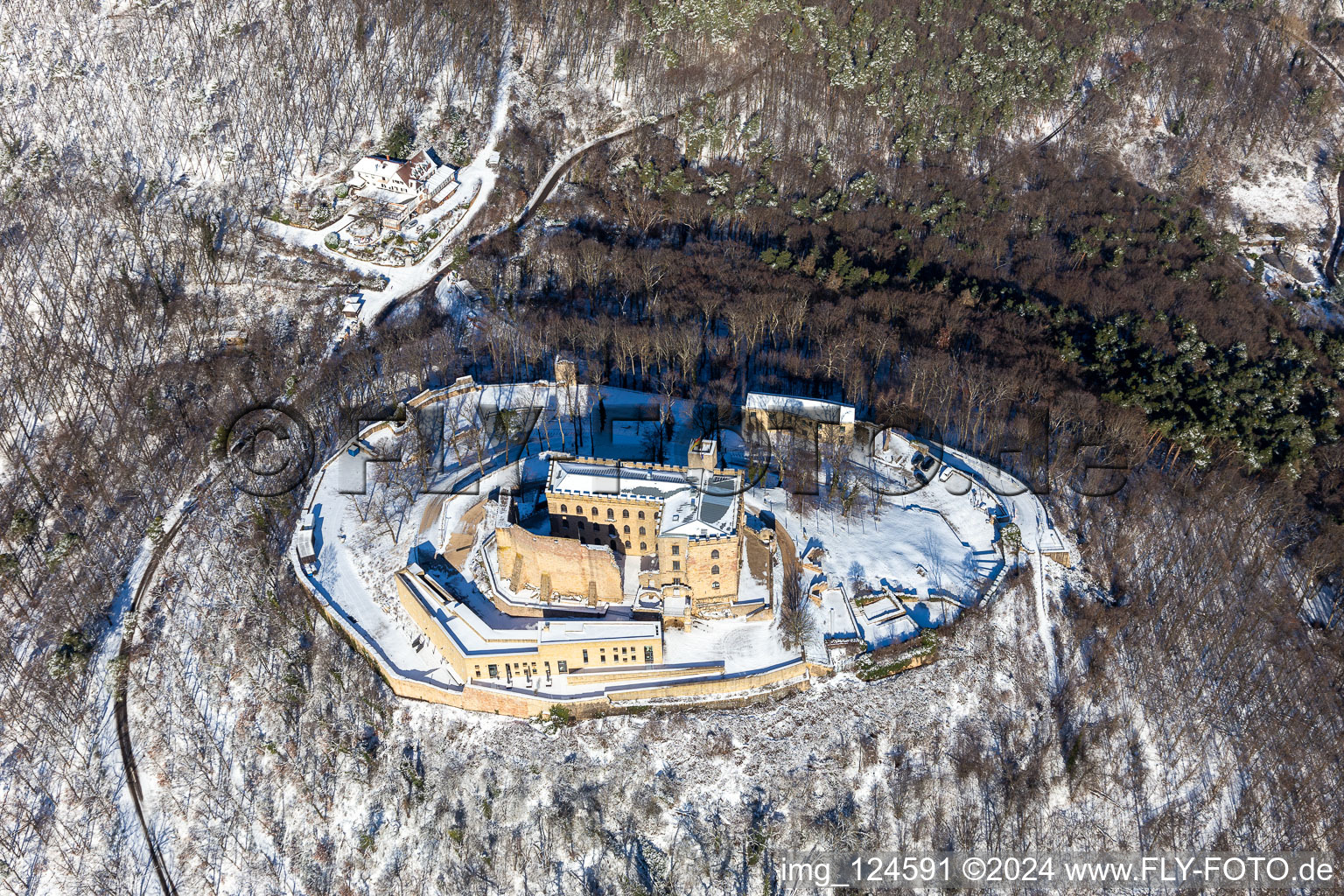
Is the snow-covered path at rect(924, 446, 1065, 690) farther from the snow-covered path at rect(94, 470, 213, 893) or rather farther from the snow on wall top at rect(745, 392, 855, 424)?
the snow-covered path at rect(94, 470, 213, 893)

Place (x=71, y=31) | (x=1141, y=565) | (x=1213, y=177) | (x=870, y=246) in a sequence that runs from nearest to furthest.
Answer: (x=1141, y=565), (x=870, y=246), (x=1213, y=177), (x=71, y=31)

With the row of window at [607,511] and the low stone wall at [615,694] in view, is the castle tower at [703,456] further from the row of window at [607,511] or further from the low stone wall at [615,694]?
the low stone wall at [615,694]

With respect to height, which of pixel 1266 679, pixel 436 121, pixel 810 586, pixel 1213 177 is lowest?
pixel 1266 679

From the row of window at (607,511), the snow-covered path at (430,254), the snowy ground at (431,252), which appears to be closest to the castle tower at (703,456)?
the row of window at (607,511)

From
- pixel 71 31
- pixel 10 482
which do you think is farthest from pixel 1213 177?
pixel 71 31

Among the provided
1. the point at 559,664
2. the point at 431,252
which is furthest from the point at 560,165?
the point at 559,664

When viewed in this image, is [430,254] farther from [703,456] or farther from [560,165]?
[703,456]

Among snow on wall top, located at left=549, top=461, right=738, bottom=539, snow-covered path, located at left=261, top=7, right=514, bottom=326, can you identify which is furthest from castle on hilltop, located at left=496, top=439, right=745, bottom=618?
snow-covered path, located at left=261, top=7, right=514, bottom=326

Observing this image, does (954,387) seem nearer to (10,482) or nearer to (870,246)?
(870,246)
